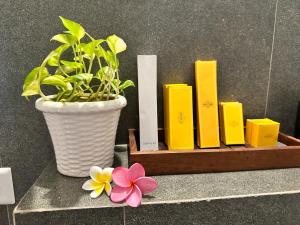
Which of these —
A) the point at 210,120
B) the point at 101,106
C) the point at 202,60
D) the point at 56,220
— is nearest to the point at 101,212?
the point at 56,220

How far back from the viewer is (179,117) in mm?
627

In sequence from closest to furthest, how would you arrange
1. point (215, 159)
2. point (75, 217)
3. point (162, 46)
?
point (75, 217)
point (215, 159)
point (162, 46)

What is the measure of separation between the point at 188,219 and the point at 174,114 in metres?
0.25

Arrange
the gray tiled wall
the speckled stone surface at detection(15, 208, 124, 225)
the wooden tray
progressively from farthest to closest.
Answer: the gray tiled wall < the wooden tray < the speckled stone surface at detection(15, 208, 124, 225)

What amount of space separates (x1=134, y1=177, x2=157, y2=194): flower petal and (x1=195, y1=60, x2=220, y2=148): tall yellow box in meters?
0.21

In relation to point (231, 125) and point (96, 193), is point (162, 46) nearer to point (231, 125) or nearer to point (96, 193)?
point (231, 125)

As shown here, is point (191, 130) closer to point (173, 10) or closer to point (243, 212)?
point (243, 212)

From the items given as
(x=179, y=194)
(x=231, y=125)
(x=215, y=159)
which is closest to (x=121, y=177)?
(x=179, y=194)

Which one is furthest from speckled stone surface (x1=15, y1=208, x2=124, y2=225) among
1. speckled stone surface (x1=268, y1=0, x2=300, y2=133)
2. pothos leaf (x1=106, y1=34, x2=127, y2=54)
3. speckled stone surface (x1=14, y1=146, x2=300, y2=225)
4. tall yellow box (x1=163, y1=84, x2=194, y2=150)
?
speckled stone surface (x1=268, y1=0, x2=300, y2=133)

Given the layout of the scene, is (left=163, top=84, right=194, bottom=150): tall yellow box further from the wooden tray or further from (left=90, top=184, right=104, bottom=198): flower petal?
(left=90, top=184, right=104, bottom=198): flower petal

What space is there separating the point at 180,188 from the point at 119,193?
0.14 m

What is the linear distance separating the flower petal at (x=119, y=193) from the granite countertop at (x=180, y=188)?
0.01 m

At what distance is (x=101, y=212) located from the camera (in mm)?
464

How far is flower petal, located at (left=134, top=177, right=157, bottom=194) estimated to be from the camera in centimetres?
49
